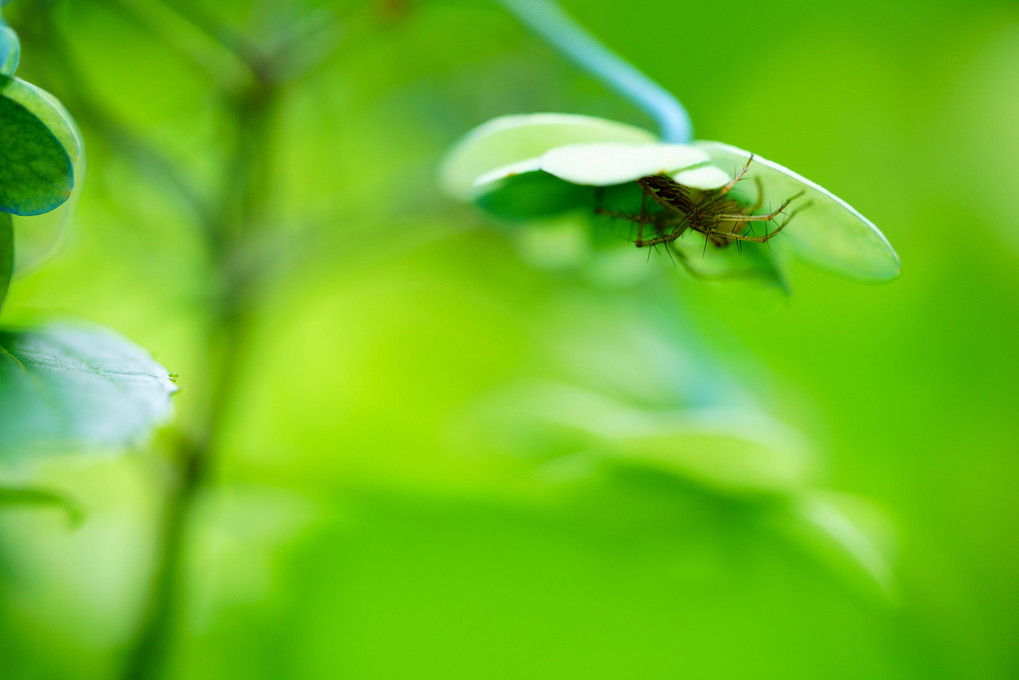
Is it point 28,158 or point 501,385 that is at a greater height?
point 501,385

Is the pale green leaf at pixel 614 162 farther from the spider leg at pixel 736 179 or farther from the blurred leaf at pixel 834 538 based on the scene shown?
the blurred leaf at pixel 834 538

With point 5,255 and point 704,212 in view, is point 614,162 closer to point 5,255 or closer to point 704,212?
point 704,212

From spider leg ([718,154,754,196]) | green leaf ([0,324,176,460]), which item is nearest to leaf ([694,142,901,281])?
spider leg ([718,154,754,196])

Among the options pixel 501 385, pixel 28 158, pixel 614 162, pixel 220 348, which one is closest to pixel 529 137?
pixel 614 162

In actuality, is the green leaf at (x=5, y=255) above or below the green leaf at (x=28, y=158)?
below

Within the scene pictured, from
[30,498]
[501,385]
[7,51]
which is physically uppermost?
[501,385]

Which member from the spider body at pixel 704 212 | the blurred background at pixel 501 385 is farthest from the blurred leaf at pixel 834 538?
the spider body at pixel 704 212
